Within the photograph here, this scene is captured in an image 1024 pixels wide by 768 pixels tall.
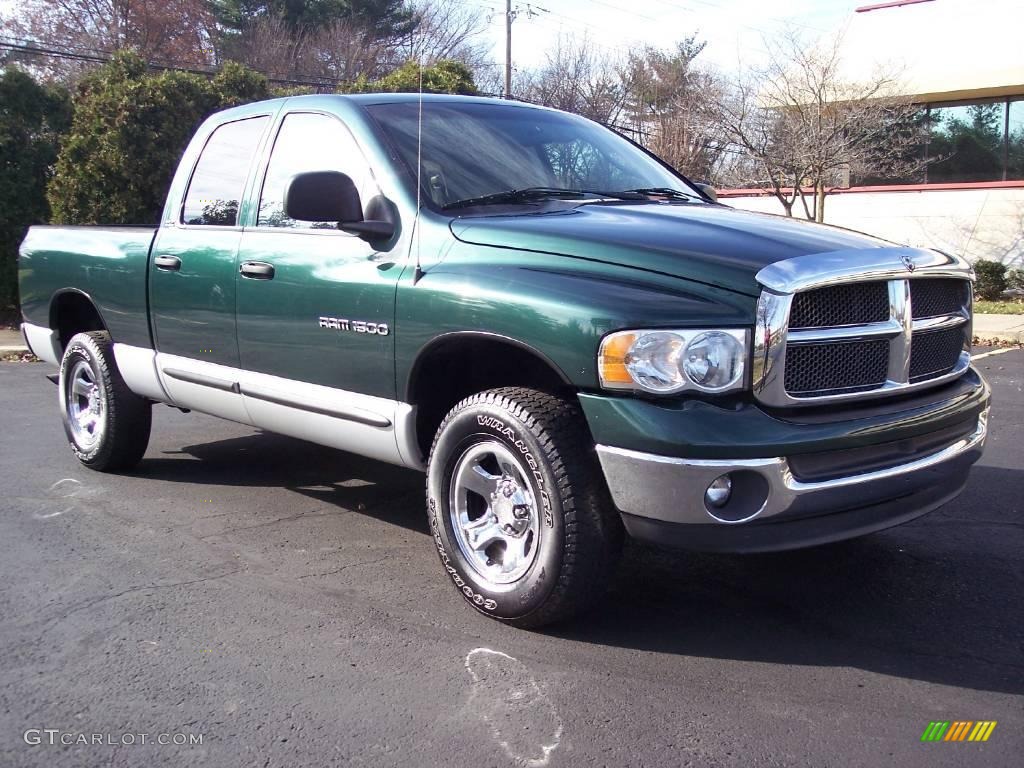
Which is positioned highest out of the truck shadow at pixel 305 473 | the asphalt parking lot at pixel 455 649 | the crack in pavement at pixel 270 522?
the asphalt parking lot at pixel 455 649

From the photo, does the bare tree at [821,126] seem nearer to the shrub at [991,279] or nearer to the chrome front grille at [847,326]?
the shrub at [991,279]

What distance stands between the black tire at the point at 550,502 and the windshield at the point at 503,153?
1.05m

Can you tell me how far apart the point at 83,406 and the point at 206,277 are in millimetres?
1955

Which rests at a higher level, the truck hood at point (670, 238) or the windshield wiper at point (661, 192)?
the windshield wiper at point (661, 192)

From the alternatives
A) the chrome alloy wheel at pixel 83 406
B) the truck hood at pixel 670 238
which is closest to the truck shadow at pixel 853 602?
the truck hood at pixel 670 238

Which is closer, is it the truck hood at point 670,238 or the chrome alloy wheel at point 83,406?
the truck hood at point 670,238

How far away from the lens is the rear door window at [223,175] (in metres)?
5.03

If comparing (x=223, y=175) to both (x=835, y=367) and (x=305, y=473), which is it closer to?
(x=305, y=473)

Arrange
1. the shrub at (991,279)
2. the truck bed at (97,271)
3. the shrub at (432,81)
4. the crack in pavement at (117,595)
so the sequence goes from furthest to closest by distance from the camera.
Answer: the shrub at (991,279) → the shrub at (432,81) → the truck bed at (97,271) → the crack in pavement at (117,595)

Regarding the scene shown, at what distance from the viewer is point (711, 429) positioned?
3.09m

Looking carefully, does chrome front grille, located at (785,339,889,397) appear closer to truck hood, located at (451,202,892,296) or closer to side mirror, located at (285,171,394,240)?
truck hood, located at (451,202,892,296)

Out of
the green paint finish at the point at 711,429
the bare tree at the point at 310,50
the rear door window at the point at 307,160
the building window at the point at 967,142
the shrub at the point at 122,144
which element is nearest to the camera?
the green paint finish at the point at 711,429

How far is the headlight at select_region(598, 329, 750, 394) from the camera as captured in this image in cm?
314

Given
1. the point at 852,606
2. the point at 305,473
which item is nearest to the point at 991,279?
the point at 305,473
